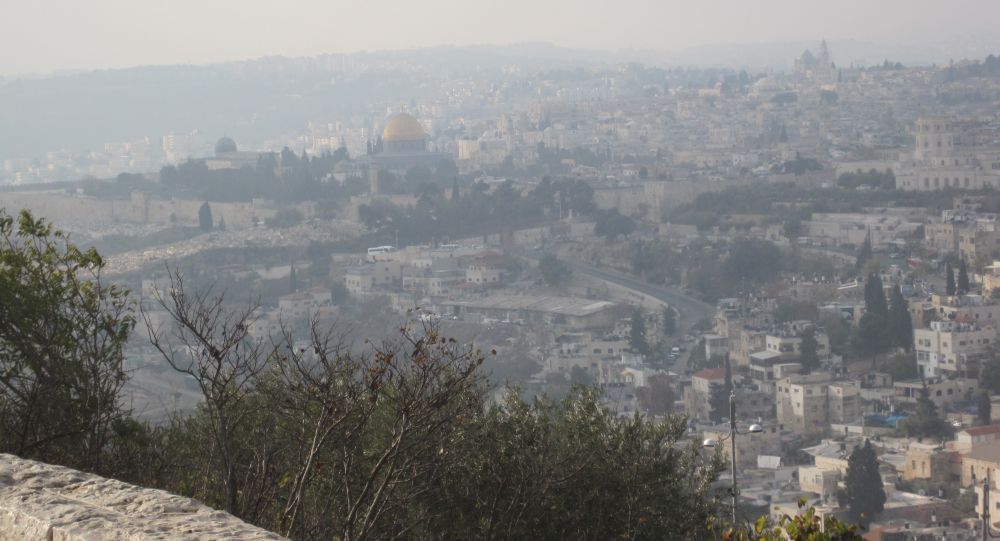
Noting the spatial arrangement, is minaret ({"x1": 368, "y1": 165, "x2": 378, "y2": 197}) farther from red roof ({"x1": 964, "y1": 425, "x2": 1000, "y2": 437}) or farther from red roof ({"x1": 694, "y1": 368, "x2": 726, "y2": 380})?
red roof ({"x1": 964, "y1": 425, "x2": 1000, "y2": 437})

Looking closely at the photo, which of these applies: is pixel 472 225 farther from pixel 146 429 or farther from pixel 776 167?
pixel 146 429

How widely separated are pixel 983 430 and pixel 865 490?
10.2 ft

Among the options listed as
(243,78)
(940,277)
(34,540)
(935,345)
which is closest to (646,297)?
(940,277)

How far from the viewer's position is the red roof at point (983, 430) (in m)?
15.8

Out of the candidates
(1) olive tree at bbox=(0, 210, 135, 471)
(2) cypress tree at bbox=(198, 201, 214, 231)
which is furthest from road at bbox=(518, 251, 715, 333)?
(1) olive tree at bbox=(0, 210, 135, 471)

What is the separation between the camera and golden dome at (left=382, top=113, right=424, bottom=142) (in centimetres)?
5169

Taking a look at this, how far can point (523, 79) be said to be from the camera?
3782 inches

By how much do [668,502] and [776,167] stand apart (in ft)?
135

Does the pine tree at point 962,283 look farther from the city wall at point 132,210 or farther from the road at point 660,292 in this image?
the city wall at point 132,210

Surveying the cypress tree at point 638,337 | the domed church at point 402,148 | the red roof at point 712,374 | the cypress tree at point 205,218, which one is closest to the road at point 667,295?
the cypress tree at point 638,337

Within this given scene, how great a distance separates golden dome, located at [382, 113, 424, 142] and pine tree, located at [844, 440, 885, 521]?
38821 mm

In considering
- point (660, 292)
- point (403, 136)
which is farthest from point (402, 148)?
point (660, 292)

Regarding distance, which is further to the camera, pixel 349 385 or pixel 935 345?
pixel 935 345

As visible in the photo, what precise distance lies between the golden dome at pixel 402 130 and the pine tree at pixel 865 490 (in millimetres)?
38821
